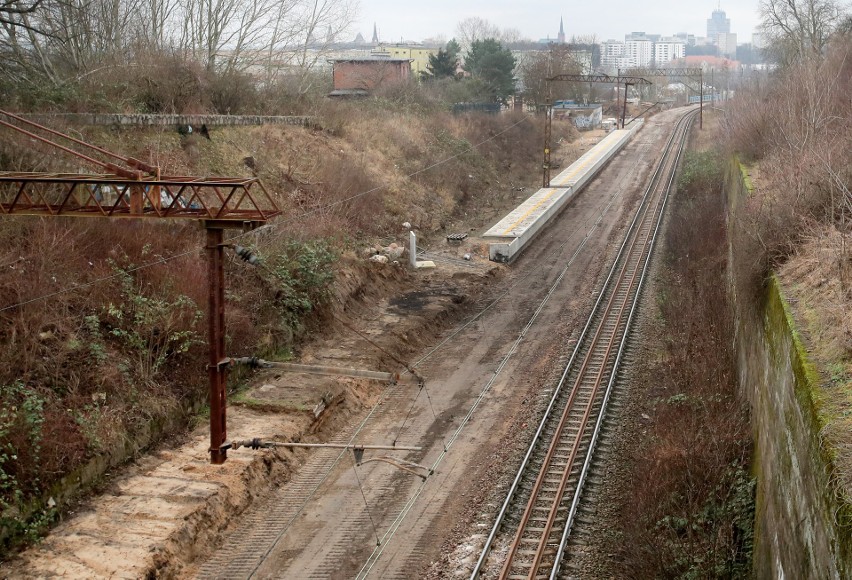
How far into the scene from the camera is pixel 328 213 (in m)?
31.5

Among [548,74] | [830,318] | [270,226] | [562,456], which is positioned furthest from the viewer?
[548,74]

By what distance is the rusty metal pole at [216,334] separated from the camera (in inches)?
584

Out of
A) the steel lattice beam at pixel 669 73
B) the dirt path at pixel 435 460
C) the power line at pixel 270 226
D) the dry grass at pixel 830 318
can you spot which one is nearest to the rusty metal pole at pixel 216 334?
the dirt path at pixel 435 460

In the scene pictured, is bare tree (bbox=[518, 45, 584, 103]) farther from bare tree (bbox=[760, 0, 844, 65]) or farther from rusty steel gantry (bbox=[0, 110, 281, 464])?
rusty steel gantry (bbox=[0, 110, 281, 464])

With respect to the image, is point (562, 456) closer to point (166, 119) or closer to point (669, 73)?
point (166, 119)

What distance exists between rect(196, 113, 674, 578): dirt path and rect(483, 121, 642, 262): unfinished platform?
238 centimetres

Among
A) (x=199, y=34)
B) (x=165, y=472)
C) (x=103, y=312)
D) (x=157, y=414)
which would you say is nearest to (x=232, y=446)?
(x=165, y=472)

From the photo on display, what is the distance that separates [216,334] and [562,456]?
759 centimetres

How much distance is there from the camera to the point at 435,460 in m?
18.3

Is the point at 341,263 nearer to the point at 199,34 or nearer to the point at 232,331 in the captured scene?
the point at 232,331

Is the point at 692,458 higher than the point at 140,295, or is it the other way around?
the point at 140,295

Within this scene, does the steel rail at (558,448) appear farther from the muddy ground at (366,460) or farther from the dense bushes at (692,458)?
the dense bushes at (692,458)

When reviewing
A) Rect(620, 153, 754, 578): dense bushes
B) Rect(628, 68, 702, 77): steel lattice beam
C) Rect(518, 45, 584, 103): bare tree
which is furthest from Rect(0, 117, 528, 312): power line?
Rect(628, 68, 702, 77): steel lattice beam

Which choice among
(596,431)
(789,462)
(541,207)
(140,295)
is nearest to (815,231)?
(596,431)
